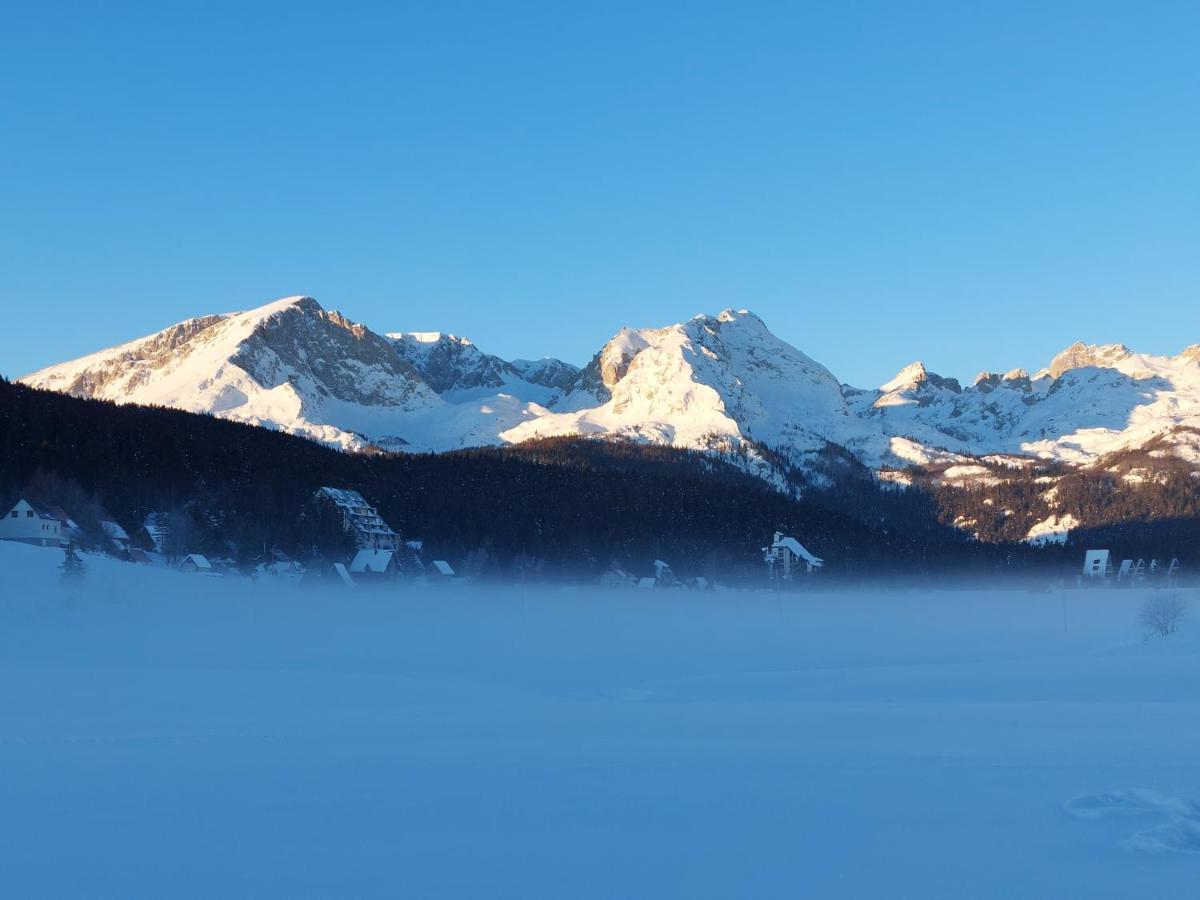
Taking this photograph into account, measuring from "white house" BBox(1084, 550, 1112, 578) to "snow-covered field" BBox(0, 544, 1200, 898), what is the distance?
120406 millimetres

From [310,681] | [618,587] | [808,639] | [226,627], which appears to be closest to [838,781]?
[310,681]

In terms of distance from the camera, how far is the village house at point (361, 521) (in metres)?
103

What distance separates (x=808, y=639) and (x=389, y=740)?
150ft

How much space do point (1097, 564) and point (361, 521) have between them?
121401 mm

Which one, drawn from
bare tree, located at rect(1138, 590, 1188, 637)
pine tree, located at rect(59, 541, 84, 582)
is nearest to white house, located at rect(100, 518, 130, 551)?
pine tree, located at rect(59, 541, 84, 582)

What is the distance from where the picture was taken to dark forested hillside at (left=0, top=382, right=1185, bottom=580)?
90.1 metres

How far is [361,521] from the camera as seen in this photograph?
350 ft

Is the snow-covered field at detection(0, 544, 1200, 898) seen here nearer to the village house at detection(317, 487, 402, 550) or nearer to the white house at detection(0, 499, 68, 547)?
the white house at detection(0, 499, 68, 547)

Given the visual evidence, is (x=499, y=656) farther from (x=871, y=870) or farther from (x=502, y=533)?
(x=502, y=533)

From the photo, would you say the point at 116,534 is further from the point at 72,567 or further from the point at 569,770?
the point at 569,770

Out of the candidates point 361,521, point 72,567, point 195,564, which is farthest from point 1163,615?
point 361,521

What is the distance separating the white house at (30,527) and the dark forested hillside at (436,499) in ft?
26.2

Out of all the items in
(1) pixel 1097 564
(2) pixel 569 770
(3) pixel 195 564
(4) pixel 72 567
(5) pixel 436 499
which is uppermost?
(1) pixel 1097 564

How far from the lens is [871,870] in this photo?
13695 mm
